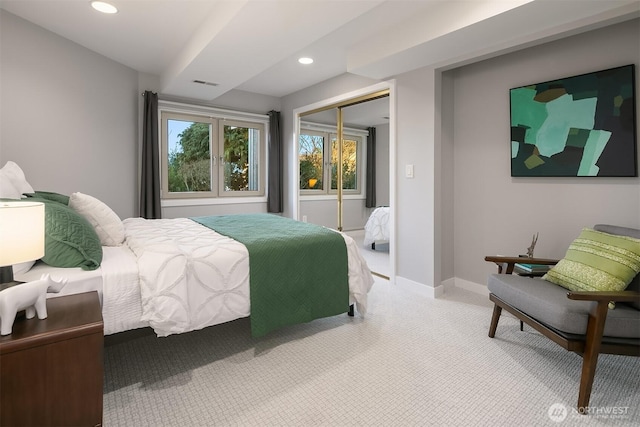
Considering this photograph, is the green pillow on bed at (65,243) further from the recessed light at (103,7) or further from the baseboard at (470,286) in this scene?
the baseboard at (470,286)

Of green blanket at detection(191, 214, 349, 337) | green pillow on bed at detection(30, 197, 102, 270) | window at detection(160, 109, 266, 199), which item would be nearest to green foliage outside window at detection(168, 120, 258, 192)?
window at detection(160, 109, 266, 199)

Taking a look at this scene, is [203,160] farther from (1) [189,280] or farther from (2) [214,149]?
(1) [189,280]

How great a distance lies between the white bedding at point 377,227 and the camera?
4168mm

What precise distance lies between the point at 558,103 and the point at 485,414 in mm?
2426

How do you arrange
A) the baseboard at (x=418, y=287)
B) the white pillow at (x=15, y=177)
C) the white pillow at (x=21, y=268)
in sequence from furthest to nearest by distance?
the baseboard at (x=418, y=287)
the white pillow at (x=15, y=177)
the white pillow at (x=21, y=268)

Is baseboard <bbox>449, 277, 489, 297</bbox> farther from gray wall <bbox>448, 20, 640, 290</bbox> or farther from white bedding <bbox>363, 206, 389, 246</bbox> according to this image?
white bedding <bbox>363, 206, 389, 246</bbox>

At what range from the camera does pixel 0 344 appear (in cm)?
113

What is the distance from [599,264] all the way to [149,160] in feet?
14.5

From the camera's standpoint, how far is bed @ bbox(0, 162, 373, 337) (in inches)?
68.5

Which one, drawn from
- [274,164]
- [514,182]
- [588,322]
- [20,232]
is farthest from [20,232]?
[274,164]

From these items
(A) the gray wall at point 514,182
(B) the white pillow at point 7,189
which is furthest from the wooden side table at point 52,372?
(A) the gray wall at point 514,182

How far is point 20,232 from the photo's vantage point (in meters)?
1.30

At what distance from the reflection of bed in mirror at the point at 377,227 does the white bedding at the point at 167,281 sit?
2.24 m

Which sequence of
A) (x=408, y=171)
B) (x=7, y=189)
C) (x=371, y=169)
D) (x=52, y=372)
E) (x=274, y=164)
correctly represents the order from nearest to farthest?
(x=52, y=372), (x=7, y=189), (x=408, y=171), (x=371, y=169), (x=274, y=164)
